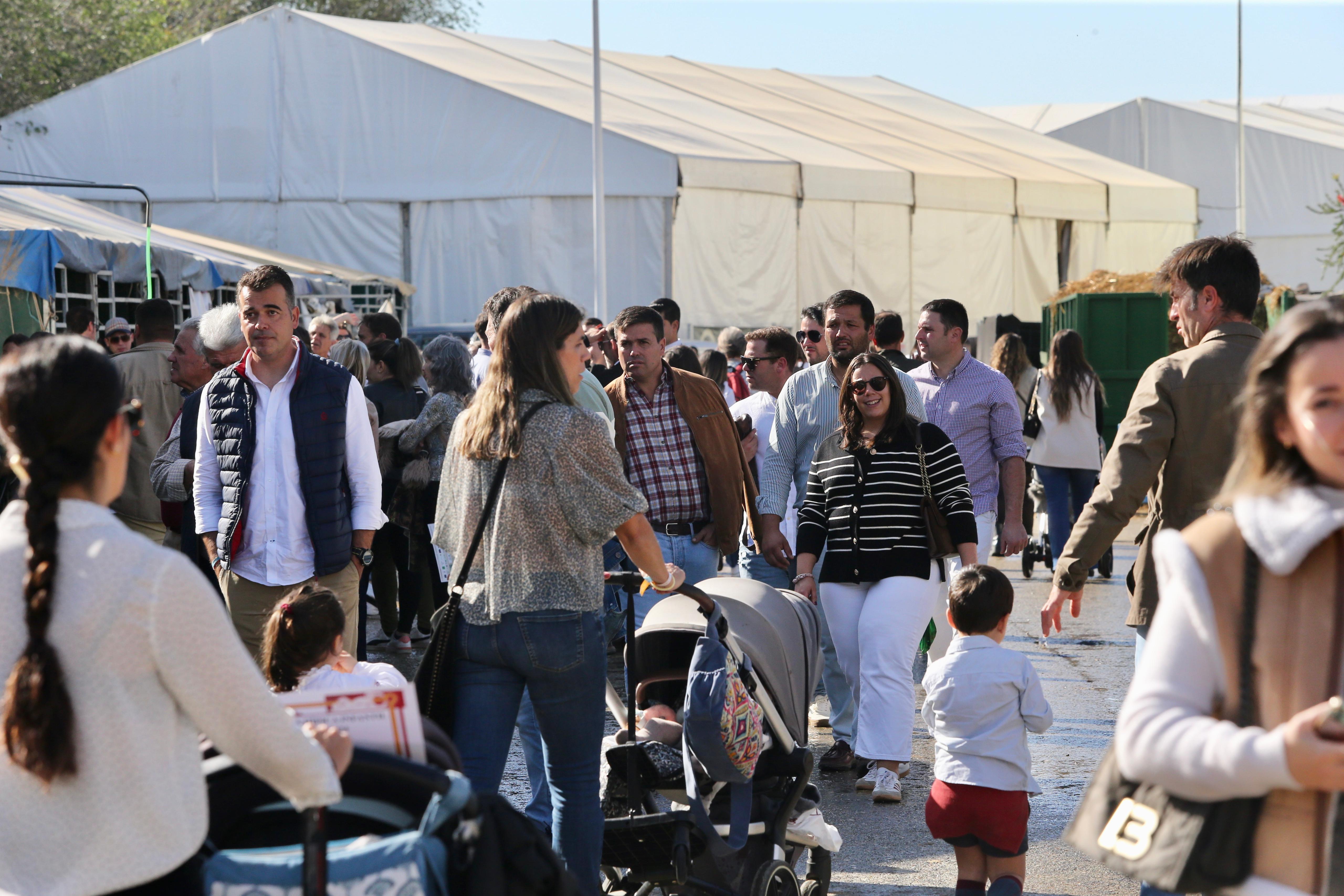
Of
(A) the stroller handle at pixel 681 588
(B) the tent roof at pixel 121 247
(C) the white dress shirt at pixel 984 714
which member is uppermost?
(B) the tent roof at pixel 121 247

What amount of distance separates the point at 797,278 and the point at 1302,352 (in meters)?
25.1

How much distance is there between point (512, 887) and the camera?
2.73m

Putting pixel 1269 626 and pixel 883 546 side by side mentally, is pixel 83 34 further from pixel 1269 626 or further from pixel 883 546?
pixel 1269 626

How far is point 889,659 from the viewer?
6309mm

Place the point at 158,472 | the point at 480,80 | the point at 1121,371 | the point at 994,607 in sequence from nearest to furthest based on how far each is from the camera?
1. the point at 994,607
2. the point at 158,472
3. the point at 1121,371
4. the point at 480,80

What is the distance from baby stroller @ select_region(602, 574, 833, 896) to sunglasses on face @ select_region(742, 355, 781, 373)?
10.6ft

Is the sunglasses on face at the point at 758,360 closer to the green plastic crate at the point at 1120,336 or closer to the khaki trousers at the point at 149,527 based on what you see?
the khaki trousers at the point at 149,527

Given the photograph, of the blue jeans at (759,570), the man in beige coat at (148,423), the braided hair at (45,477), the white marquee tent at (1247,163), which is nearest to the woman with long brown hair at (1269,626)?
the braided hair at (45,477)

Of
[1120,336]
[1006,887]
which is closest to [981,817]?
[1006,887]

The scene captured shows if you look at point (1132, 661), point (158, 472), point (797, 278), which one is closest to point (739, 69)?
point (797, 278)

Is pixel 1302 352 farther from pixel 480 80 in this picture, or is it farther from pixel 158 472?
pixel 480 80

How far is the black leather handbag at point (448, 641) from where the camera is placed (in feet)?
13.8

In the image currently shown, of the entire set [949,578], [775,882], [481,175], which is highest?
[481,175]

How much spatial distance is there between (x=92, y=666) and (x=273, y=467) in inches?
120
